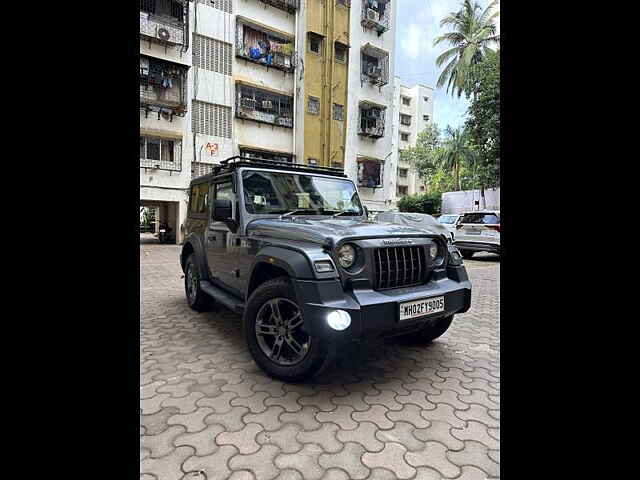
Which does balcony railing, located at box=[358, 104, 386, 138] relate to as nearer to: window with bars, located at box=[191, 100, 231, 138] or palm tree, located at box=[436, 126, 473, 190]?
window with bars, located at box=[191, 100, 231, 138]

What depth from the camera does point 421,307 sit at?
106 inches

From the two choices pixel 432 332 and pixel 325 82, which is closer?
pixel 432 332

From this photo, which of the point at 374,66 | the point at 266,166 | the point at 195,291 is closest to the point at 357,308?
the point at 266,166

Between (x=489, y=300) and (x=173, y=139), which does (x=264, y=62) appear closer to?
(x=173, y=139)

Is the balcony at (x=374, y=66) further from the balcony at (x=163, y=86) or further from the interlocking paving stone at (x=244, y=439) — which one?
the interlocking paving stone at (x=244, y=439)

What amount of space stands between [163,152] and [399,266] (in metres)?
14.8

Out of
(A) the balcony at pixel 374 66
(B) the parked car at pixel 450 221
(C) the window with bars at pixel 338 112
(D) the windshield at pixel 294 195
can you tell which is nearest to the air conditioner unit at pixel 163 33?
(C) the window with bars at pixel 338 112

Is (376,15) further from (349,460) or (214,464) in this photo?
(214,464)

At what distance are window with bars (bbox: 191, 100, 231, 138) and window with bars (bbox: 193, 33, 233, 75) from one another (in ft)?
5.36

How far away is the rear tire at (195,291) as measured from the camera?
472cm

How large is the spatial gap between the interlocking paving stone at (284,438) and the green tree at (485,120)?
624 inches
